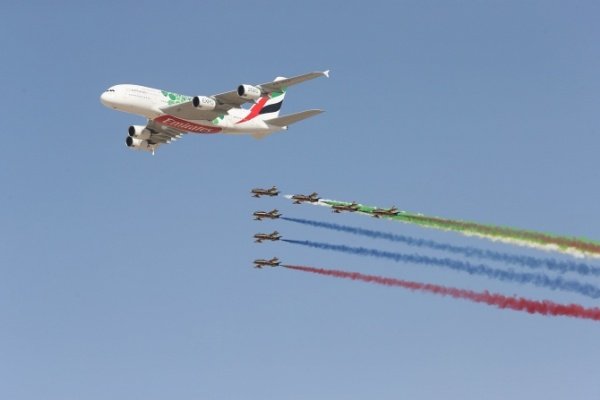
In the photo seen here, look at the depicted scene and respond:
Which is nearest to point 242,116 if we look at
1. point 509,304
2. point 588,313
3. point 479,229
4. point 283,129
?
point 283,129

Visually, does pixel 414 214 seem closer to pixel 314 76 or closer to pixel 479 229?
pixel 479 229

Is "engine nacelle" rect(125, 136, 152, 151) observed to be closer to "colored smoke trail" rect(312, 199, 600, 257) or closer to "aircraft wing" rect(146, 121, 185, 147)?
"aircraft wing" rect(146, 121, 185, 147)

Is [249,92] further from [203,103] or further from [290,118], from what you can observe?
[290,118]

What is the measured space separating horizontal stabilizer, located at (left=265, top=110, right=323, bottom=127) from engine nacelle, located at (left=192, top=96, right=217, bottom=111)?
6815mm

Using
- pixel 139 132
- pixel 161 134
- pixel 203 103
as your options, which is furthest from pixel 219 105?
pixel 139 132

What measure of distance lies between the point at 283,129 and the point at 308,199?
944 centimetres

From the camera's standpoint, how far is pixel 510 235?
71.5m

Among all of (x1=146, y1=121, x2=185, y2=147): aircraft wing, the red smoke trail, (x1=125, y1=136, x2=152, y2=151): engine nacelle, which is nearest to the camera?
the red smoke trail

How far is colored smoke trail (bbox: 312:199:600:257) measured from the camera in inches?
2549

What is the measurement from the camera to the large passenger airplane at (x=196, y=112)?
3369 inches

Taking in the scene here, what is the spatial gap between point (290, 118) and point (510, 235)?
1014 inches

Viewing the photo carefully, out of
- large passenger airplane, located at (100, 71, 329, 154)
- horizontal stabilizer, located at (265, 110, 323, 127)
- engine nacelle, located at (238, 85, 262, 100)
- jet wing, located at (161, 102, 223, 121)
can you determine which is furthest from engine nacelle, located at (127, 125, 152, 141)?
engine nacelle, located at (238, 85, 262, 100)

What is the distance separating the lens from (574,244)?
6556cm

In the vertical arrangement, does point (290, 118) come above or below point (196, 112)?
above
